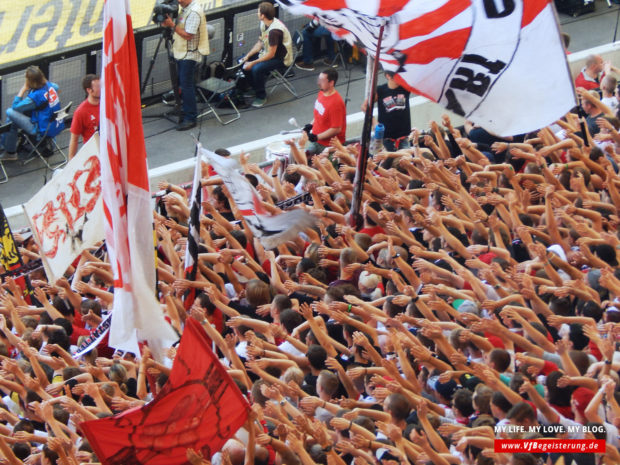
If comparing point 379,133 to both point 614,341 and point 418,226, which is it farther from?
point 614,341

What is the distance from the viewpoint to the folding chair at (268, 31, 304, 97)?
13.5 meters

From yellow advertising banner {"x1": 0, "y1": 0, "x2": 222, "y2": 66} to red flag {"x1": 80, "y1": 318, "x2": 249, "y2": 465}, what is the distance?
803 centimetres

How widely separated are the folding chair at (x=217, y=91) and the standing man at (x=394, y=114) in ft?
9.33

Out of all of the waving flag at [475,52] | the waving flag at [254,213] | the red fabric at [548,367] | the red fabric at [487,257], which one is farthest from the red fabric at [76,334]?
the red fabric at [548,367]

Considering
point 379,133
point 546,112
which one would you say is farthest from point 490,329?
point 379,133

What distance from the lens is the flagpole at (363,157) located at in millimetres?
7246

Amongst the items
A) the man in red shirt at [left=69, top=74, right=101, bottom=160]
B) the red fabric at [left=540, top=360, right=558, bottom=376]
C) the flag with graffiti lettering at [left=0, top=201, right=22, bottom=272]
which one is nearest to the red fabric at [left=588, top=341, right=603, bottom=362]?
the red fabric at [left=540, top=360, right=558, bottom=376]

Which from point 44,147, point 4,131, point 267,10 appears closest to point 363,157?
point 267,10

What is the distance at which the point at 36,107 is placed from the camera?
11.4 meters

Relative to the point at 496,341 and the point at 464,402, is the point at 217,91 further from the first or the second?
the point at 464,402

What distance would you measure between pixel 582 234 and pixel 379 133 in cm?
341

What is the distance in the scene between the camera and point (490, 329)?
21.2 ft

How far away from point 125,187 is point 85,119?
422cm

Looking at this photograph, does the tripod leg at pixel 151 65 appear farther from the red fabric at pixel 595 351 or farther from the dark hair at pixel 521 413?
the dark hair at pixel 521 413
